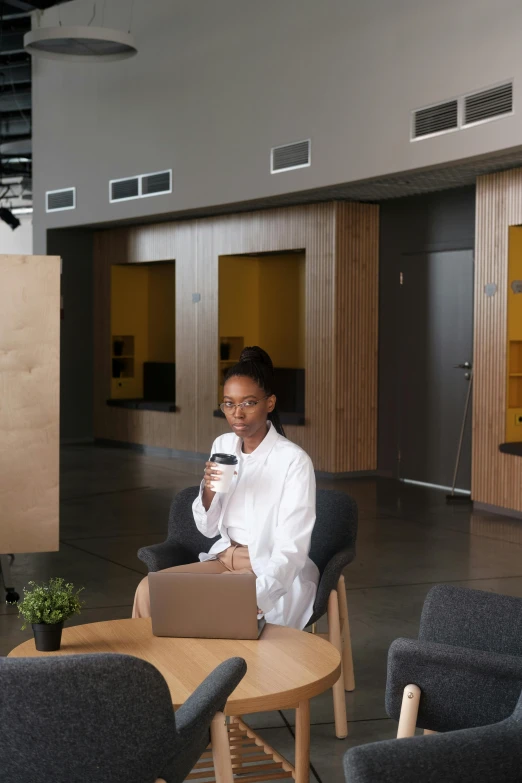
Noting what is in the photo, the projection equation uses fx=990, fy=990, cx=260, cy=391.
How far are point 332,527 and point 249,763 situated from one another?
1.12 m

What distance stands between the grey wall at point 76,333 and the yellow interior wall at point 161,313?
88 cm

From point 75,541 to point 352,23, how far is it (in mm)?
5228

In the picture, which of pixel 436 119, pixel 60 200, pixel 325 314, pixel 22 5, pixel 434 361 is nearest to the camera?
pixel 436 119

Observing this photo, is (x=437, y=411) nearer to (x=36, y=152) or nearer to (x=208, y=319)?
(x=208, y=319)

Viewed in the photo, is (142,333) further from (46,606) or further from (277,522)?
(46,606)

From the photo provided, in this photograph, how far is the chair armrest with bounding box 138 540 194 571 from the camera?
3.88 meters

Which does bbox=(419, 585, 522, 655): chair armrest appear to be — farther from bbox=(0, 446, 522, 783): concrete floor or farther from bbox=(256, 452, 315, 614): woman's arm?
bbox=(0, 446, 522, 783): concrete floor

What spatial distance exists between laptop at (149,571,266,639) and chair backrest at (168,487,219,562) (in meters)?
1.15

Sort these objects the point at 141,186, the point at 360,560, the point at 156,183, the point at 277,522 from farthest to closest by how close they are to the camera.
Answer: the point at 141,186
the point at 156,183
the point at 360,560
the point at 277,522

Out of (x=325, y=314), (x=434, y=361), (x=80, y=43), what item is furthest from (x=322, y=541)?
(x=80, y=43)

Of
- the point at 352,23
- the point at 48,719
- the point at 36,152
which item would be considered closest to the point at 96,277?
the point at 36,152

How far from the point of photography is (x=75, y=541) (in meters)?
7.55

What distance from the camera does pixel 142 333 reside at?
14.5 metres

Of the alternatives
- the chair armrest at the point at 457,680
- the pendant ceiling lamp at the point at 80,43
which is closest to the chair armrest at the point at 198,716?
the chair armrest at the point at 457,680
